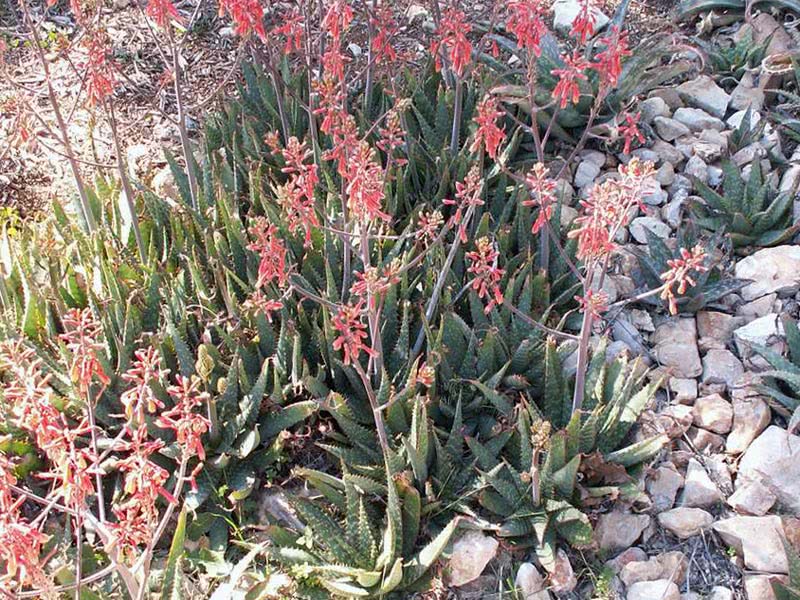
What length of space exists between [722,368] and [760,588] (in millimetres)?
938

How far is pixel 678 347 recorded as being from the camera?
11.6ft

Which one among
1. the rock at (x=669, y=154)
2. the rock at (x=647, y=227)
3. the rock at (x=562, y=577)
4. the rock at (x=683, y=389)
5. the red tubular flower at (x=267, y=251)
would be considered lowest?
the rock at (x=562, y=577)

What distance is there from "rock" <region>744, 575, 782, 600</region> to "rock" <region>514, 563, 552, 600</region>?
65 cm

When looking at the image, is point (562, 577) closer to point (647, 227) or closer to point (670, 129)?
point (647, 227)

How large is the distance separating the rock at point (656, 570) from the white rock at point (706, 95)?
266 cm

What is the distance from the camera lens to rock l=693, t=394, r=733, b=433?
325cm

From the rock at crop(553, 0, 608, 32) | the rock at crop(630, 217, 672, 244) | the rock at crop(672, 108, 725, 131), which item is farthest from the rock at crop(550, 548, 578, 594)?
the rock at crop(553, 0, 608, 32)

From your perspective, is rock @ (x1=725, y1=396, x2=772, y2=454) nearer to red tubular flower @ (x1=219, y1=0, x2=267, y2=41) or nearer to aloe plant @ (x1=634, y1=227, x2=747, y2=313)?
aloe plant @ (x1=634, y1=227, x2=747, y2=313)

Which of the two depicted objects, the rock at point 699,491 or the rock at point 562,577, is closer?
the rock at point 562,577

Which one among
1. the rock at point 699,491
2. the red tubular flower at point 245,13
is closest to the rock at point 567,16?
the red tubular flower at point 245,13

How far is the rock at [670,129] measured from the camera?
14.6 ft

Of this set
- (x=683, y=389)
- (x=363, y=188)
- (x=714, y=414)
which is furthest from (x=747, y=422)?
(x=363, y=188)

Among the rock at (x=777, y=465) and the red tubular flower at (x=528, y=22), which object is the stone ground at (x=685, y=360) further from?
the red tubular flower at (x=528, y=22)

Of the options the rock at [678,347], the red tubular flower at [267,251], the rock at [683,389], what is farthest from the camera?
the rock at [678,347]
